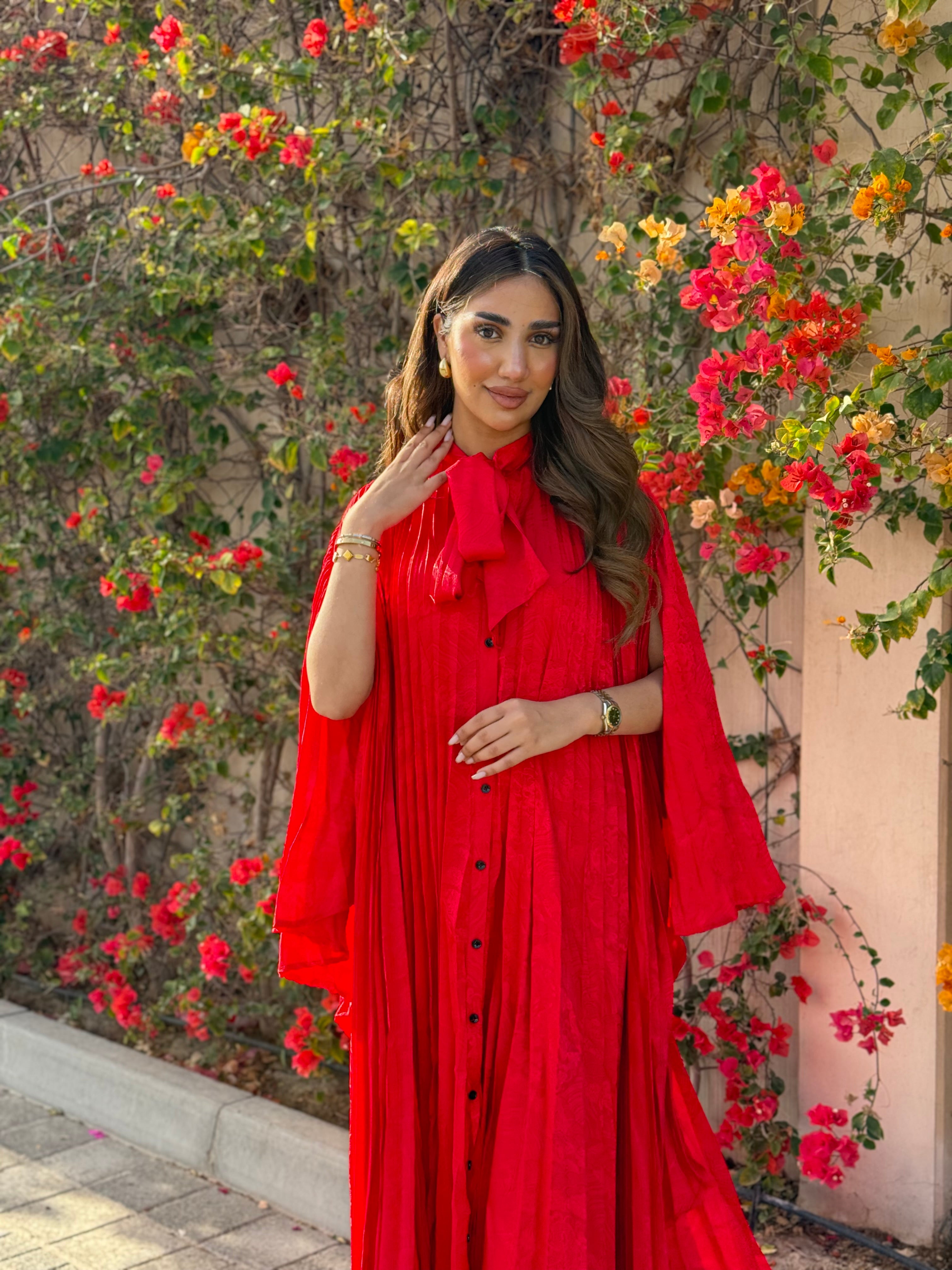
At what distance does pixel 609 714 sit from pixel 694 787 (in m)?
0.22

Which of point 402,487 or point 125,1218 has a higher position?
point 402,487

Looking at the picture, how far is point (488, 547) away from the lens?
2.19 m

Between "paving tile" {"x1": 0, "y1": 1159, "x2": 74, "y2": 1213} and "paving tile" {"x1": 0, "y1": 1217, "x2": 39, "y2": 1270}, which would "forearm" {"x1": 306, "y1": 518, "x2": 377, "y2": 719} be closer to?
"paving tile" {"x1": 0, "y1": 1217, "x2": 39, "y2": 1270}

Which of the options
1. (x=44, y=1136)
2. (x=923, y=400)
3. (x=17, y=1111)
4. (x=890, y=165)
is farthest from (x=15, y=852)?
(x=890, y=165)

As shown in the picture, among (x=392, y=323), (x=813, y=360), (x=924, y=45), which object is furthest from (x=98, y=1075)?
(x=924, y=45)

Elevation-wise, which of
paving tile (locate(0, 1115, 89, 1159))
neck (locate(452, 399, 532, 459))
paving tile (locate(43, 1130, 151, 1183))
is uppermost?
Answer: neck (locate(452, 399, 532, 459))

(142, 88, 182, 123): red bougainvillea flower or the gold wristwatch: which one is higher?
(142, 88, 182, 123): red bougainvillea flower

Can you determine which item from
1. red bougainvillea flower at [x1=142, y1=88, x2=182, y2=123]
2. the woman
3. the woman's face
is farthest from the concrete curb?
red bougainvillea flower at [x1=142, y1=88, x2=182, y2=123]

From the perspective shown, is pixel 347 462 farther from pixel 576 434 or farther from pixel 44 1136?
pixel 44 1136

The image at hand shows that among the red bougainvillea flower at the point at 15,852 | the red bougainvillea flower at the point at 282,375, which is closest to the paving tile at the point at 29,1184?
the red bougainvillea flower at the point at 15,852

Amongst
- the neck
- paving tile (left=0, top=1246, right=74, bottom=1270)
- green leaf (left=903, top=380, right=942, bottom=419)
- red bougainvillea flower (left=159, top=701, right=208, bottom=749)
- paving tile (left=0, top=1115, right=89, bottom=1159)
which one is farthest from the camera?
red bougainvillea flower (left=159, top=701, right=208, bottom=749)

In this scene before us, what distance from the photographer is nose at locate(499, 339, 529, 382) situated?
2189 mm

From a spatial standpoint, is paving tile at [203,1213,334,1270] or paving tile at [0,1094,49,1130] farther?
paving tile at [0,1094,49,1130]

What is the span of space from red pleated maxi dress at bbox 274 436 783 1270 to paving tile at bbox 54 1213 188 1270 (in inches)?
48.5
